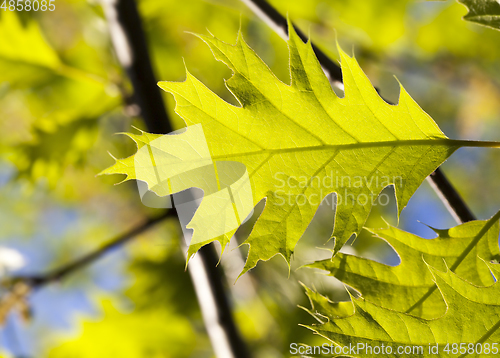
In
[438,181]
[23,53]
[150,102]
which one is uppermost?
[23,53]

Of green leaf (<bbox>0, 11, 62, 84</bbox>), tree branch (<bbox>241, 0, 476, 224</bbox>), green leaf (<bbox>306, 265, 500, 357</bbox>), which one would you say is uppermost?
green leaf (<bbox>0, 11, 62, 84</bbox>)

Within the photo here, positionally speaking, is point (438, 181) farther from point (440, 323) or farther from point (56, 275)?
point (56, 275)

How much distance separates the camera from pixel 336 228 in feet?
1.84

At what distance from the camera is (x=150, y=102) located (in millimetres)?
1001

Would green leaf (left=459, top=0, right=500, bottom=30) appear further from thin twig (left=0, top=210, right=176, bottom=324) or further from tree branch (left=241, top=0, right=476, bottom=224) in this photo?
thin twig (left=0, top=210, right=176, bottom=324)

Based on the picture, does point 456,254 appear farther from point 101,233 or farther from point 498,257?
point 101,233

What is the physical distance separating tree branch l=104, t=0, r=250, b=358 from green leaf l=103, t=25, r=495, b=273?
475mm

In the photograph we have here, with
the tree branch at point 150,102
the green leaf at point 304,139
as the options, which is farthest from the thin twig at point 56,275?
the green leaf at point 304,139

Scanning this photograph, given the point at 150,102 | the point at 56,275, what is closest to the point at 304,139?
the point at 150,102

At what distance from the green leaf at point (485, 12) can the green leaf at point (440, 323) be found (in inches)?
15.0

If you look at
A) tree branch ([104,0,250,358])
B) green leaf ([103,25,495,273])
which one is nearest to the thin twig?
tree branch ([104,0,250,358])

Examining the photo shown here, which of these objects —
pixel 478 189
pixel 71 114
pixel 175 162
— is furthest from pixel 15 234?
pixel 478 189
